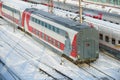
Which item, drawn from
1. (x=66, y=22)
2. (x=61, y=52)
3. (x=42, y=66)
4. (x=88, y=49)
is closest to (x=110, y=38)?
(x=88, y=49)

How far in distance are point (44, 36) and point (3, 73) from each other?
313 inches

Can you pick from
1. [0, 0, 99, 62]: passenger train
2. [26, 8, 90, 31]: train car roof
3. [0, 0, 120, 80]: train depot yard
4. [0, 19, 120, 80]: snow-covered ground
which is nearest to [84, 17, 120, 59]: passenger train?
[0, 0, 120, 80]: train depot yard

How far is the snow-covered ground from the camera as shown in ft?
78.4

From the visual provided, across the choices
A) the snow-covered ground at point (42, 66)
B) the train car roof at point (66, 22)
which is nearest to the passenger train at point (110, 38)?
the snow-covered ground at point (42, 66)

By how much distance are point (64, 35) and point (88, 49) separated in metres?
2.54

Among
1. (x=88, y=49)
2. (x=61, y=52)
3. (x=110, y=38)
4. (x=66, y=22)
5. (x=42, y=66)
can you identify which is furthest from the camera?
(x=110, y=38)

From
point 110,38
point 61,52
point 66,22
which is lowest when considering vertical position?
point 61,52

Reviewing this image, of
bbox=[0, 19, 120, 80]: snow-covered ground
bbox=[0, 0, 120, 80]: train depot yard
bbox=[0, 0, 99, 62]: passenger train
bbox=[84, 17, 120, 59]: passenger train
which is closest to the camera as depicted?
bbox=[0, 19, 120, 80]: snow-covered ground

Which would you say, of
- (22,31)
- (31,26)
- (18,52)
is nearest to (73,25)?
(18,52)

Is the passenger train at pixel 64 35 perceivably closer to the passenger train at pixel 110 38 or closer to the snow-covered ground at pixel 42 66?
the snow-covered ground at pixel 42 66

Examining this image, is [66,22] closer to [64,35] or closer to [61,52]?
[64,35]

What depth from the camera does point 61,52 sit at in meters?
27.9

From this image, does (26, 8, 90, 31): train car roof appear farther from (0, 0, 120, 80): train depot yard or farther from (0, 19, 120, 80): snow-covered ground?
(0, 19, 120, 80): snow-covered ground

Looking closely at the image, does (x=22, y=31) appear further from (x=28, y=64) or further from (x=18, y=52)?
(x=28, y=64)
